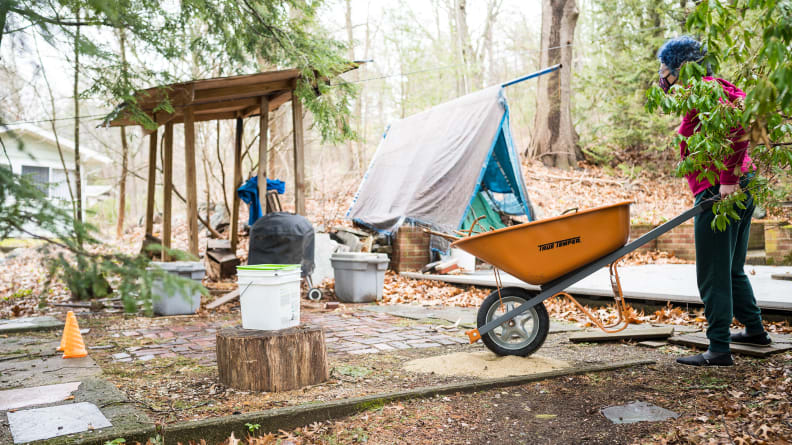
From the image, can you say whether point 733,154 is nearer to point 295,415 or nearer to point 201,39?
point 295,415

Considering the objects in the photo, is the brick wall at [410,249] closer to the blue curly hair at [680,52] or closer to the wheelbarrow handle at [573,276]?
the wheelbarrow handle at [573,276]

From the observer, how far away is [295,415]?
2311mm

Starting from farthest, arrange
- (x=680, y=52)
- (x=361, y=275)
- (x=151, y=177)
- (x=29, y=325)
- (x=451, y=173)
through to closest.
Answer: (x=451, y=173)
(x=151, y=177)
(x=361, y=275)
(x=29, y=325)
(x=680, y=52)

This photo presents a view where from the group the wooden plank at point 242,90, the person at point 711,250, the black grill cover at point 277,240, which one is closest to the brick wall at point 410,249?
the black grill cover at point 277,240

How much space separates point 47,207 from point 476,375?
214cm

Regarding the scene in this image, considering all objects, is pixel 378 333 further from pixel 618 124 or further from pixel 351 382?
pixel 618 124

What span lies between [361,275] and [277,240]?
1010 millimetres

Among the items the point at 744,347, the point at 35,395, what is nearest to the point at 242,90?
the point at 35,395

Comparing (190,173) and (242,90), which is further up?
(242,90)

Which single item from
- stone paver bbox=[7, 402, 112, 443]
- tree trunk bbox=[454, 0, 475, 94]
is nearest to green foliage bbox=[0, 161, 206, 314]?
stone paver bbox=[7, 402, 112, 443]

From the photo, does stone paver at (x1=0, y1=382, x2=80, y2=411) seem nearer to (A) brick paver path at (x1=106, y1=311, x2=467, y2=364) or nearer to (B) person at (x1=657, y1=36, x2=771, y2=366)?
(A) brick paver path at (x1=106, y1=311, x2=467, y2=364)

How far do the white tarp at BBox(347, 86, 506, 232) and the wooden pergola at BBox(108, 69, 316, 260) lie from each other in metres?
1.90

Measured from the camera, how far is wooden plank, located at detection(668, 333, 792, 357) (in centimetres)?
311

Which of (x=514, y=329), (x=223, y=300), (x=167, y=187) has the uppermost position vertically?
(x=167, y=187)
